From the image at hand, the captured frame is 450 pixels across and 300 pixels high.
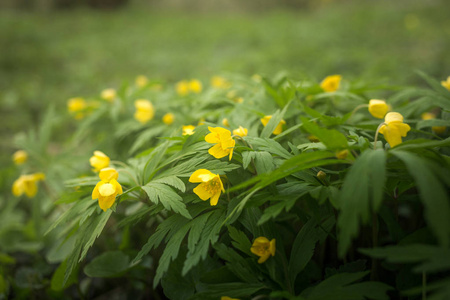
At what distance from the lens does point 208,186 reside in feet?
3.49

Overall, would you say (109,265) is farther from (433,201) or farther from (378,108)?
(378,108)

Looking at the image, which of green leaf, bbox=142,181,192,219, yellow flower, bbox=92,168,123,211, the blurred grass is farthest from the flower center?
the blurred grass

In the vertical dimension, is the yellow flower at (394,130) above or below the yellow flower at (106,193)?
above

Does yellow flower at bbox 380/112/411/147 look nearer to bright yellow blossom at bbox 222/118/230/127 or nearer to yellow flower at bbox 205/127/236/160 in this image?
yellow flower at bbox 205/127/236/160

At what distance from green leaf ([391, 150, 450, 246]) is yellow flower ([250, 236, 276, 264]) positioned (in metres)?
0.49

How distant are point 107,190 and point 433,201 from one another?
1.02 meters

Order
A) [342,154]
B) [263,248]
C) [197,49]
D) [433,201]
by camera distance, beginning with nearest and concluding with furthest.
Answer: [433,201]
[342,154]
[263,248]
[197,49]

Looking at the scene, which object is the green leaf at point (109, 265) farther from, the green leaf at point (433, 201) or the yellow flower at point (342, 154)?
the green leaf at point (433, 201)

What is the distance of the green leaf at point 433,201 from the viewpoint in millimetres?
679

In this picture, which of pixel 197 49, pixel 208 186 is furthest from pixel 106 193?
pixel 197 49

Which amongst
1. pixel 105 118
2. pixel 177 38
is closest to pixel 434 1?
pixel 177 38

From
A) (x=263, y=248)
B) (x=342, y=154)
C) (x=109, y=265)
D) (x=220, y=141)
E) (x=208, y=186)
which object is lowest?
(x=109, y=265)

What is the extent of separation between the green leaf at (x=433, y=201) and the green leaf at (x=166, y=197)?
0.69 metres

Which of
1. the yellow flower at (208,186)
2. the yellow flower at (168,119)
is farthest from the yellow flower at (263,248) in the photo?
the yellow flower at (168,119)
